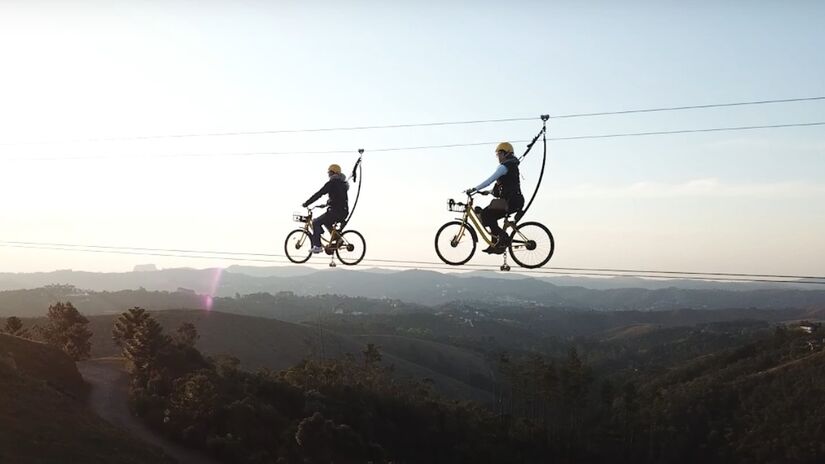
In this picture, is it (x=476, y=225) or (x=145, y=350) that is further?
(x=145, y=350)

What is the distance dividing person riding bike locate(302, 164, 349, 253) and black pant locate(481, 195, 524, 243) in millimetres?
6159

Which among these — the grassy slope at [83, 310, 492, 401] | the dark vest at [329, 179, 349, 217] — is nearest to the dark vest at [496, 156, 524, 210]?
the dark vest at [329, 179, 349, 217]

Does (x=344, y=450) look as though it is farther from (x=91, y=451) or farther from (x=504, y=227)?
(x=504, y=227)

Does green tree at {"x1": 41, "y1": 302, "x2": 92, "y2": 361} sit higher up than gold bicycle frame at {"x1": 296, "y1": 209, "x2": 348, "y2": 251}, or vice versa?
gold bicycle frame at {"x1": 296, "y1": 209, "x2": 348, "y2": 251}

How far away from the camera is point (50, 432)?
38000mm

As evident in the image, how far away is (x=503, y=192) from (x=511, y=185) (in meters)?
0.34

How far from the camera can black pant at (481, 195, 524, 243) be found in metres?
18.6

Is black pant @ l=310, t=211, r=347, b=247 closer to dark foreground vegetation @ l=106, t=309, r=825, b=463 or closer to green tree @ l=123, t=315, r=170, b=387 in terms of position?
dark foreground vegetation @ l=106, t=309, r=825, b=463

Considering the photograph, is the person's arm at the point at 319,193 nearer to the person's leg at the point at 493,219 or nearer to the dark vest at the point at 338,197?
the dark vest at the point at 338,197

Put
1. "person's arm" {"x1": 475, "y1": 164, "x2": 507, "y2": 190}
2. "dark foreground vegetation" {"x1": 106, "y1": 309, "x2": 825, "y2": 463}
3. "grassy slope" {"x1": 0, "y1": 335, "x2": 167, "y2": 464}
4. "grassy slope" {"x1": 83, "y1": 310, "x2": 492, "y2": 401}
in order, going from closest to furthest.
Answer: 1. "person's arm" {"x1": 475, "y1": 164, "x2": 507, "y2": 190}
2. "grassy slope" {"x1": 0, "y1": 335, "x2": 167, "y2": 464}
3. "dark foreground vegetation" {"x1": 106, "y1": 309, "x2": 825, "y2": 463}
4. "grassy slope" {"x1": 83, "y1": 310, "x2": 492, "y2": 401}

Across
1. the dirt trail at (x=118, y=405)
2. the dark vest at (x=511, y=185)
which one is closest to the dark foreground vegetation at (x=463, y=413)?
the dirt trail at (x=118, y=405)

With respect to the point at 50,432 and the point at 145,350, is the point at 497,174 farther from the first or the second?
the point at 145,350

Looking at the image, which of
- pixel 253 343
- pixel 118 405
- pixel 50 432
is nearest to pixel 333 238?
pixel 50 432

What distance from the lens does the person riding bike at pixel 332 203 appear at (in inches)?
890
